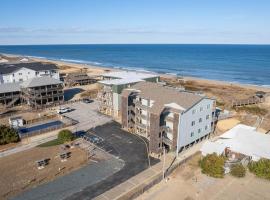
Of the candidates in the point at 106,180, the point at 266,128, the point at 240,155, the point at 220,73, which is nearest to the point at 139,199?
the point at 106,180

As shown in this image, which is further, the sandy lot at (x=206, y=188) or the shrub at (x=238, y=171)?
the shrub at (x=238, y=171)

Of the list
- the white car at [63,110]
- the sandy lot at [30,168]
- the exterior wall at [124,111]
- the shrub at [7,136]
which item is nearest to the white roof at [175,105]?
the exterior wall at [124,111]

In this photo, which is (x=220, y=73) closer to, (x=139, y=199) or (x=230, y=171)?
(x=230, y=171)

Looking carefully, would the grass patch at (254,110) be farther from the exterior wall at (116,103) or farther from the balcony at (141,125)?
the exterior wall at (116,103)

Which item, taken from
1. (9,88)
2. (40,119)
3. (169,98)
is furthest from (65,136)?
(9,88)

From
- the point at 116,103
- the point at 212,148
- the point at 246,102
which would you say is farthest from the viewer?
the point at 246,102

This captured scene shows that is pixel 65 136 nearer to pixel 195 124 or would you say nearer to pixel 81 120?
pixel 81 120

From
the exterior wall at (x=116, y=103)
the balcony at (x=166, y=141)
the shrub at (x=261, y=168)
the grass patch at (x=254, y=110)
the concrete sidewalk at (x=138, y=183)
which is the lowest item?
the concrete sidewalk at (x=138, y=183)
